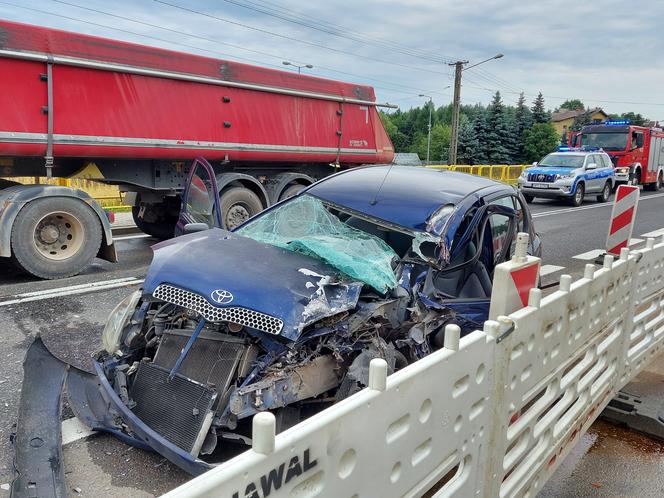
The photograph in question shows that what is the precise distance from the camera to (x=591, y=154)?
1850 cm

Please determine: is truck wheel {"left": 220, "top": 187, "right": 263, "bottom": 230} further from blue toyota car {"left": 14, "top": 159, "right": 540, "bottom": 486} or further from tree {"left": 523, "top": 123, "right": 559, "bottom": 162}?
tree {"left": 523, "top": 123, "right": 559, "bottom": 162}

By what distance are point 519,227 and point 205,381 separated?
10.2 ft

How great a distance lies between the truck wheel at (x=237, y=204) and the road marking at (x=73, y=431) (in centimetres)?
541

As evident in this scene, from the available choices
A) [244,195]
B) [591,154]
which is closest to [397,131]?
[591,154]

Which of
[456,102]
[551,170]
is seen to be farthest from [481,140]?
[551,170]

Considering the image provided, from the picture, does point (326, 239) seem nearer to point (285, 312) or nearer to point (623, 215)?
point (285, 312)

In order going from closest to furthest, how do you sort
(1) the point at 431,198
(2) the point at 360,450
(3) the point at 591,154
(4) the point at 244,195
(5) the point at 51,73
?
(2) the point at 360,450
(1) the point at 431,198
(5) the point at 51,73
(4) the point at 244,195
(3) the point at 591,154

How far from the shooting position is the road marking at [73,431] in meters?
3.16

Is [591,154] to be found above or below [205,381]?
above

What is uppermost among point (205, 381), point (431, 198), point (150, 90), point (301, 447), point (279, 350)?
point (150, 90)

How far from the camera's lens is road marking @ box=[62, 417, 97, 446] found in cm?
316

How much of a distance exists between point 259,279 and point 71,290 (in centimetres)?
413

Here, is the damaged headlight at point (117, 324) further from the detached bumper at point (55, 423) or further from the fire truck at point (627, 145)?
the fire truck at point (627, 145)

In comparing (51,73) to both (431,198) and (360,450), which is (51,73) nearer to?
(431,198)
